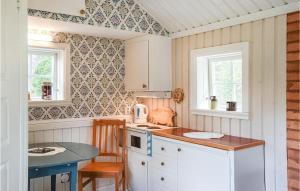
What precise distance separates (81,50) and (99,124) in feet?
3.03

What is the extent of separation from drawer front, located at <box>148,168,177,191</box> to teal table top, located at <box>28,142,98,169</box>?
0.78m

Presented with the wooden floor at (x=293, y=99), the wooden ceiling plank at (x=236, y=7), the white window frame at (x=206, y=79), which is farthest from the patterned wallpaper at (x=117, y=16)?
the wooden floor at (x=293, y=99)

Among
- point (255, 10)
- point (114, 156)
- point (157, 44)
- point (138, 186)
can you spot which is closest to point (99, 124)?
point (114, 156)

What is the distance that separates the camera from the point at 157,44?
11.6 ft

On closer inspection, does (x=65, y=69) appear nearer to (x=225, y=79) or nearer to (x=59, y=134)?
(x=59, y=134)

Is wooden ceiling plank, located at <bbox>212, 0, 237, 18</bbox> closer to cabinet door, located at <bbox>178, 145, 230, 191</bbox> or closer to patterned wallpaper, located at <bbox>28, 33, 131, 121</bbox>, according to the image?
cabinet door, located at <bbox>178, 145, 230, 191</bbox>

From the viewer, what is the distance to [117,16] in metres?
3.25

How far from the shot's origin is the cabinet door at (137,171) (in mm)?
3367

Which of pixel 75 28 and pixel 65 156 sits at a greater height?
pixel 75 28

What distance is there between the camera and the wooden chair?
121 inches

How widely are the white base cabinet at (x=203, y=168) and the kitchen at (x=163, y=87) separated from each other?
10mm

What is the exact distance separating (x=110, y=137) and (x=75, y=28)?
1.40m

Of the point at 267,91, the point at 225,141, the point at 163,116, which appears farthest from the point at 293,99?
the point at 163,116

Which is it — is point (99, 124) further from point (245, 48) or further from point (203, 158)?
point (245, 48)
